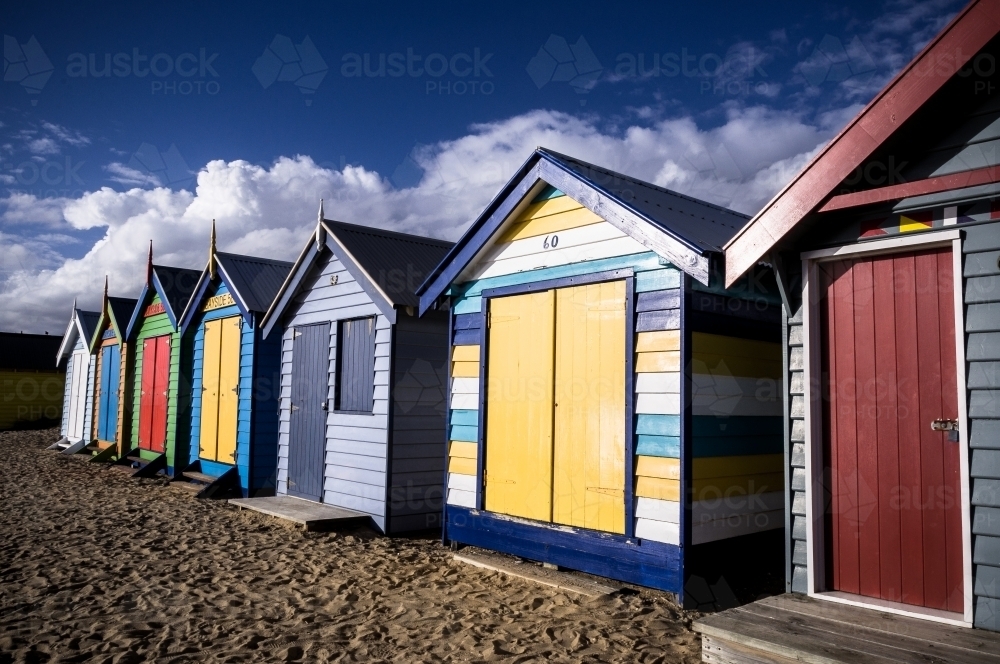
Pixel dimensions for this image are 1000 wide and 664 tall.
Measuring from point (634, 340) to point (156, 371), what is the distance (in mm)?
12645

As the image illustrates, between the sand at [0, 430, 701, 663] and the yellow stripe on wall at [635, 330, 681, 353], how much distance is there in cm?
192

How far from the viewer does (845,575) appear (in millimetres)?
4801

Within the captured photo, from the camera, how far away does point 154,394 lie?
15562mm

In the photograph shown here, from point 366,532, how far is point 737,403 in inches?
187

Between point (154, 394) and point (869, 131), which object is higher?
point (869, 131)

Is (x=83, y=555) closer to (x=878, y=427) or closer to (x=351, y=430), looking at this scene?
(x=351, y=430)

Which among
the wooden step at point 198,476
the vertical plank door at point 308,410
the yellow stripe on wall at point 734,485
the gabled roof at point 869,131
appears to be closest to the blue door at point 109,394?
the wooden step at point 198,476

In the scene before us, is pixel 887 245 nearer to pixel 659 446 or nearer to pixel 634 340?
pixel 634 340

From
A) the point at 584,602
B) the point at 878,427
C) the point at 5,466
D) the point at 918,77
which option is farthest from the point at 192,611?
the point at 5,466

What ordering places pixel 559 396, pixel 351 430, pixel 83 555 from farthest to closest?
1. pixel 351 430
2. pixel 83 555
3. pixel 559 396

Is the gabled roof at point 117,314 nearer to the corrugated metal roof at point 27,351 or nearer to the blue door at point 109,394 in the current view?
the blue door at point 109,394

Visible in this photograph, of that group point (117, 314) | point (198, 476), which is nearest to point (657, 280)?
point (198, 476)

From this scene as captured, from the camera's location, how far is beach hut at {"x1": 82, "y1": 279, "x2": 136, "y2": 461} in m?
17.3

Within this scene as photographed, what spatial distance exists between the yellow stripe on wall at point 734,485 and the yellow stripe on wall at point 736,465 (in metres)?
0.04
